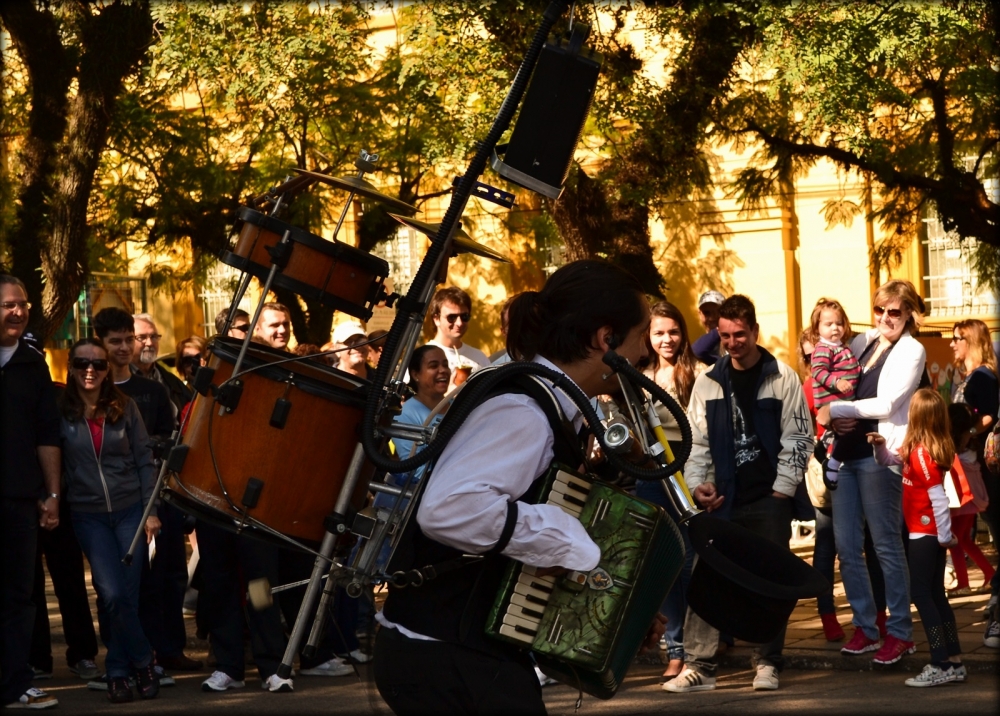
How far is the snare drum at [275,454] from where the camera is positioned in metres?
4.67

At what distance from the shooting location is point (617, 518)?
3189 mm

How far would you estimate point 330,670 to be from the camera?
314 inches

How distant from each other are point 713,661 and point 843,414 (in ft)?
5.22

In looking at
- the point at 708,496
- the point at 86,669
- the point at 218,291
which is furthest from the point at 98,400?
the point at 218,291

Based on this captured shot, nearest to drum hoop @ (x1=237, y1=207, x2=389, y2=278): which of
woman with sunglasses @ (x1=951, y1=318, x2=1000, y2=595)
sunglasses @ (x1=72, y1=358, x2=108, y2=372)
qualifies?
sunglasses @ (x1=72, y1=358, x2=108, y2=372)

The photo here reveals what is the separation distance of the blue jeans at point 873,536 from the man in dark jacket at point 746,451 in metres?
0.44

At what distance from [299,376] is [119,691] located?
3.34 meters

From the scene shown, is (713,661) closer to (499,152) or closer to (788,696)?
(788,696)

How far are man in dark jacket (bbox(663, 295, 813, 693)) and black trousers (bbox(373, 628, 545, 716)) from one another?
13.4ft

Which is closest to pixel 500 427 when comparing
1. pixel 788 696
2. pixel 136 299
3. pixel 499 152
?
pixel 499 152

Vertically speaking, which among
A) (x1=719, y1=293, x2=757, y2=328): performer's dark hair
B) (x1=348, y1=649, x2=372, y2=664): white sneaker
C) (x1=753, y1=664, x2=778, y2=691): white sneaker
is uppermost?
(x1=719, y1=293, x2=757, y2=328): performer's dark hair

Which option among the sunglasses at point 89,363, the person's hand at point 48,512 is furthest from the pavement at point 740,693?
the sunglasses at point 89,363

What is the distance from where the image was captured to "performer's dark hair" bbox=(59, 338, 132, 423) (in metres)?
7.36

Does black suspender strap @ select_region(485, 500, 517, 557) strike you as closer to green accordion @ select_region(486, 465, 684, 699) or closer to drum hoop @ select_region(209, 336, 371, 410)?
green accordion @ select_region(486, 465, 684, 699)
